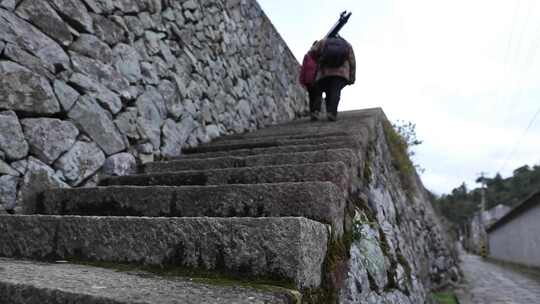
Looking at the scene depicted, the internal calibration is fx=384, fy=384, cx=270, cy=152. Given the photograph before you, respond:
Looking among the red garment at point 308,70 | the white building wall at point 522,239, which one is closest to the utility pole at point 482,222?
the white building wall at point 522,239

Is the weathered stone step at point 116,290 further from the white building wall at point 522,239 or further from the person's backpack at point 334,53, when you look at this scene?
the white building wall at point 522,239

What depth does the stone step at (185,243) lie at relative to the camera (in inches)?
50.1

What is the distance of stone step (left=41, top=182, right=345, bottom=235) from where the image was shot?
5.33 ft

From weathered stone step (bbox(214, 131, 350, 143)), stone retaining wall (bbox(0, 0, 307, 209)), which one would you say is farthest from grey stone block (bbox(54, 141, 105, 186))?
weathered stone step (bbox(214, 131, 350, 143))

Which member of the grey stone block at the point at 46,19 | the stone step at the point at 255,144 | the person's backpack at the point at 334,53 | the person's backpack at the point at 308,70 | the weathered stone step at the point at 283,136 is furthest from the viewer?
the person's backpack at the point at 308,70

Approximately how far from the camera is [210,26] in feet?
14.2

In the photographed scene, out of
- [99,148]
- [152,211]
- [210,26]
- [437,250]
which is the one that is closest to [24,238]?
[152,211]

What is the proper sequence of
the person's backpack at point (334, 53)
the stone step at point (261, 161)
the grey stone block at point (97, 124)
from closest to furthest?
the stone step at point (261, 161), the grey stone block at point (97, 124), the person's backpack at point (334, 53)

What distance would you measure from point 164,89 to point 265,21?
3.13 meters

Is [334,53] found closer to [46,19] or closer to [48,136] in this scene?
[46,19]

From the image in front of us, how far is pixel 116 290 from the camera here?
3.53ft

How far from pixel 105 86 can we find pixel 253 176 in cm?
132

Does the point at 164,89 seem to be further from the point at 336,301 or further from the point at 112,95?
the point at 336,301

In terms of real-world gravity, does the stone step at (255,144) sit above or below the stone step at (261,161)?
above
